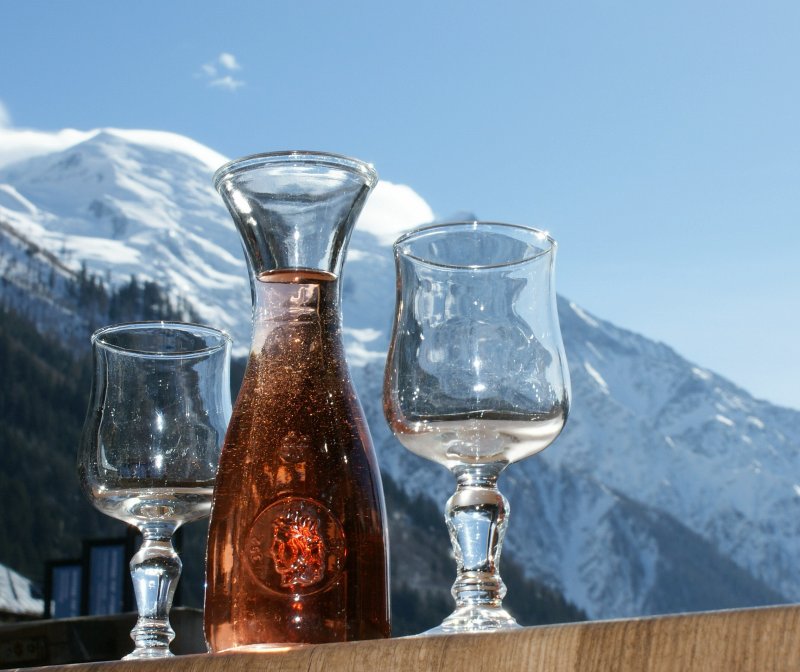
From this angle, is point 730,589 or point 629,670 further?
point 730,589

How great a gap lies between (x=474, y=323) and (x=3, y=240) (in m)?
42.3

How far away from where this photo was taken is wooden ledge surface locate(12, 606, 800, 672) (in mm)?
295

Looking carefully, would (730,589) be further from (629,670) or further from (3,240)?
(629,670)

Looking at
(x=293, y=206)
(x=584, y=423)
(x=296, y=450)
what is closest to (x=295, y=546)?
(x=296, y=450)

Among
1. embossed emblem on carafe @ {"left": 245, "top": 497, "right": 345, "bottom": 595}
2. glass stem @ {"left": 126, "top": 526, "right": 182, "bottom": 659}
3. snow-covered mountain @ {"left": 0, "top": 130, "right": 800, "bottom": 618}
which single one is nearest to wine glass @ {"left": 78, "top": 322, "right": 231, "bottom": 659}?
glass stem @ {"left": 126, "top": 526, "right": 182, "bottom": 659}

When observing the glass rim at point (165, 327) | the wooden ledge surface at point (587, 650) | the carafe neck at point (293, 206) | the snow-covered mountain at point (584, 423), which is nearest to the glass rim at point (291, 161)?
the carafe neck at point (293, 206)

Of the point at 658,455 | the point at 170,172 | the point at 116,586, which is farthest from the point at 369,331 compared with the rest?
the point at 116,586

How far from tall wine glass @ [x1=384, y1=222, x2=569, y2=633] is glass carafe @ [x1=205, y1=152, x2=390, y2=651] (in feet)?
0.09

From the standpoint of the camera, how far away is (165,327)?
0.66 meters

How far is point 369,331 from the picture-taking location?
61.2 metres

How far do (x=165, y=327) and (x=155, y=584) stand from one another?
152 millimetres

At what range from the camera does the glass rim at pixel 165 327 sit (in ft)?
2.10

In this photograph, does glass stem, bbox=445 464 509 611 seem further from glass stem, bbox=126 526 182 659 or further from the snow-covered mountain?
the snow-covered mountain

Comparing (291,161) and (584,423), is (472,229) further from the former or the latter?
(584,423)
